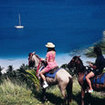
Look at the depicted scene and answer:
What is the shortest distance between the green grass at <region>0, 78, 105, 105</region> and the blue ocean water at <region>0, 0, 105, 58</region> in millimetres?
11862

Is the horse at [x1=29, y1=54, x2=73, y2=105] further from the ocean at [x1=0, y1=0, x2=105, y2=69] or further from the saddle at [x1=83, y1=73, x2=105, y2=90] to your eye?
the ocean at [x1=0, y1=0, x2=105, y2=69]

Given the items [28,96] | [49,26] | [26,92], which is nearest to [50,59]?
[28,96]

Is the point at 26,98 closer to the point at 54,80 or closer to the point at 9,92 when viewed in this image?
the point at 9,92

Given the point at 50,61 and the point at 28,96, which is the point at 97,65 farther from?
the point at 28,96

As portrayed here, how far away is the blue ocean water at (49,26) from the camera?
25078 millimetres

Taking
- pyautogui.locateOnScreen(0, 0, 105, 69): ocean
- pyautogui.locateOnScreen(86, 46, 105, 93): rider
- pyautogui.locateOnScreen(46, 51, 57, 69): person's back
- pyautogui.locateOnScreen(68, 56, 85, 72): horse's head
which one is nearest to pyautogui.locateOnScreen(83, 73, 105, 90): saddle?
pyautogui.locateOnScreen(86, 46, 105, 93): rider

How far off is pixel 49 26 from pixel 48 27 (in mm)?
473

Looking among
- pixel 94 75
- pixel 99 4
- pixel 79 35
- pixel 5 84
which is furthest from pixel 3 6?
pixel 94 75

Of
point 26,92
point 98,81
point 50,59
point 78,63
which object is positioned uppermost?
point 50,59

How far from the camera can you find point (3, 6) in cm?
4650

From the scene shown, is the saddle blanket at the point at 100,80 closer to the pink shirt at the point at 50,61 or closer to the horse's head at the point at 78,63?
the horse's head at the point at 78,63

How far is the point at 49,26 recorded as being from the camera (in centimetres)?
3653

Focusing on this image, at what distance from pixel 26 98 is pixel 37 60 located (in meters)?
1.68

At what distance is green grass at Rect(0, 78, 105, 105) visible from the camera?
9.09 metres
